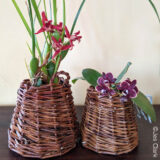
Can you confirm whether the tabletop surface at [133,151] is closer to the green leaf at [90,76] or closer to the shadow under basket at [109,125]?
the shadow under basket at [109,125]

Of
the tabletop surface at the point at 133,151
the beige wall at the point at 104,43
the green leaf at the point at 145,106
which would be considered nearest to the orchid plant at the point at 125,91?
the green leaf at the point at 145,106

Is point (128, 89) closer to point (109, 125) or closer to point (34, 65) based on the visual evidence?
point (109, 125)

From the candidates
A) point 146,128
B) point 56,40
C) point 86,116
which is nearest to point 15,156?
point 86,116

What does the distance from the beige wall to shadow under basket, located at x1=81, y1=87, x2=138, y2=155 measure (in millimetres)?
306

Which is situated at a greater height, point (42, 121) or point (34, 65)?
point (34, 65)

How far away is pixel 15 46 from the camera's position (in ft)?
2.52

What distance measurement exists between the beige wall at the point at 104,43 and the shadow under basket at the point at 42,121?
0.32m

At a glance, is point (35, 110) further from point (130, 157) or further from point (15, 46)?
point (15, 46)

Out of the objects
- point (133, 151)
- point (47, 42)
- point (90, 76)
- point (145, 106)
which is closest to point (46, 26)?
point (47, 42)

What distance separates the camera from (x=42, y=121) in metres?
0.45

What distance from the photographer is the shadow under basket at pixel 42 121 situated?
45cm

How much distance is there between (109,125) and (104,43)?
40 cm

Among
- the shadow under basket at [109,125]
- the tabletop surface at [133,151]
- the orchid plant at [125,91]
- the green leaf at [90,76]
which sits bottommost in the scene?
the tabletop surface at [133,151]

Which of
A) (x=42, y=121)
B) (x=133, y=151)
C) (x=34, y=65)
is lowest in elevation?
(x=133, y=151)
